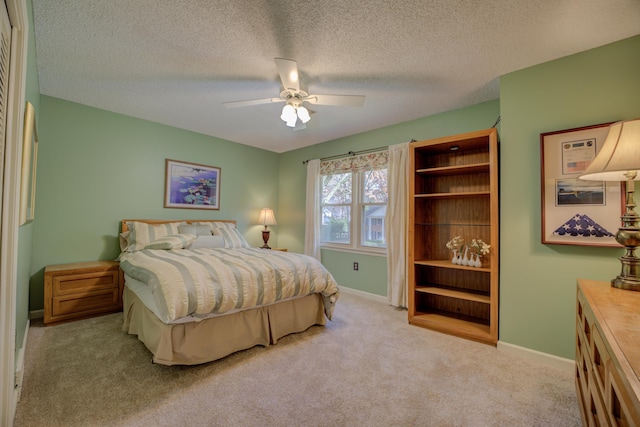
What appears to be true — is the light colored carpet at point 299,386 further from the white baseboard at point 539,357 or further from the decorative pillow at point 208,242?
the decorative pillow at point 208,242

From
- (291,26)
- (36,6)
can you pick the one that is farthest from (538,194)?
(36,6)

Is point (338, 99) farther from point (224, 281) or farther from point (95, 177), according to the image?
point (95, 177)

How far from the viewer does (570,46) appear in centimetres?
208

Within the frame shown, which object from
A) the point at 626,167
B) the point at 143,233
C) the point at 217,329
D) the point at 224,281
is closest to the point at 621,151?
the point at 626,167

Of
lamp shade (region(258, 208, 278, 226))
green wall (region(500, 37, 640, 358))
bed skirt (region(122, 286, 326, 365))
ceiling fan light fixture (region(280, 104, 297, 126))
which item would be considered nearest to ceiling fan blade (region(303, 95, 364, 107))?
ceiling fan light fixture (region(280, 104, 297, 126))

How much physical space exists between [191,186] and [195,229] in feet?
2.60

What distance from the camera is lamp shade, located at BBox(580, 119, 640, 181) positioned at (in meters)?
1.34

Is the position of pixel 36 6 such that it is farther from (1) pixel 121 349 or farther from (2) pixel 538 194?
(2) pixel 538 194

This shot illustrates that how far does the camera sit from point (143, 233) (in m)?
3.44

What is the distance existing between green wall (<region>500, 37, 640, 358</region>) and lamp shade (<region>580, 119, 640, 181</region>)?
0.89m

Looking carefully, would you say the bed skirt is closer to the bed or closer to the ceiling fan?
the bed

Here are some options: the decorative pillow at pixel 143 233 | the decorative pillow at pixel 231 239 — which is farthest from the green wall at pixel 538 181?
the decorative pillow at pixel 143 233

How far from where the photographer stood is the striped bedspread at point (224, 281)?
1954mm

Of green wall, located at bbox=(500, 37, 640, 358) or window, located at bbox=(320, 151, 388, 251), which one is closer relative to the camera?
green wall, located at bbox=(500, 37, 640, 358)
